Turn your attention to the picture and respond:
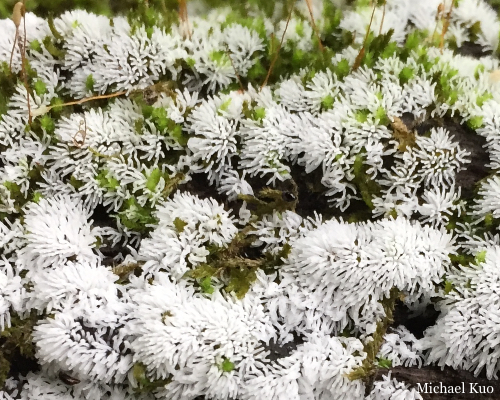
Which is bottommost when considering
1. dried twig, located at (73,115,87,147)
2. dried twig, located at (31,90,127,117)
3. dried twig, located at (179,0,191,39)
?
dried twig, located at (73,115,87,147)

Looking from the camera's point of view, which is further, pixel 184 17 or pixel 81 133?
pixel 184 17

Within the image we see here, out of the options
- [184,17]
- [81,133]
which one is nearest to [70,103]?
[81,133]

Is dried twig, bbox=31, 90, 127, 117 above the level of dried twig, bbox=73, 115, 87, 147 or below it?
above

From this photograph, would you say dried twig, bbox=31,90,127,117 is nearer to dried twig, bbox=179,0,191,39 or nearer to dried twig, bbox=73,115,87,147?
dried twig, bbox=73,115,87,147

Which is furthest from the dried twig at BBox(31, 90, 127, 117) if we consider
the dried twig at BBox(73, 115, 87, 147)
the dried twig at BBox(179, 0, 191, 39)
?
the dried twig at BBox(179, 0, 191, 39)

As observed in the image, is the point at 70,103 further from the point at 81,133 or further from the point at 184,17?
the point at 184,17

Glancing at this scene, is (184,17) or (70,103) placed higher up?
(184,17)

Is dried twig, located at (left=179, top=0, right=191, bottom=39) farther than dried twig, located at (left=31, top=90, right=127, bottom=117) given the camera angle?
Yes

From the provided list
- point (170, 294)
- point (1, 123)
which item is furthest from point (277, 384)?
point (1, 123)

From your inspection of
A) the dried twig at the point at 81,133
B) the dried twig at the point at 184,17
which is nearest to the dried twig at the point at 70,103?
Result: the dried twig at the point at 81,133

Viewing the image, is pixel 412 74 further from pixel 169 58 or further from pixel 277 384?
pixel 277 384

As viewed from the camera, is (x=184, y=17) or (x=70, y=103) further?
(x=184, y=17)
